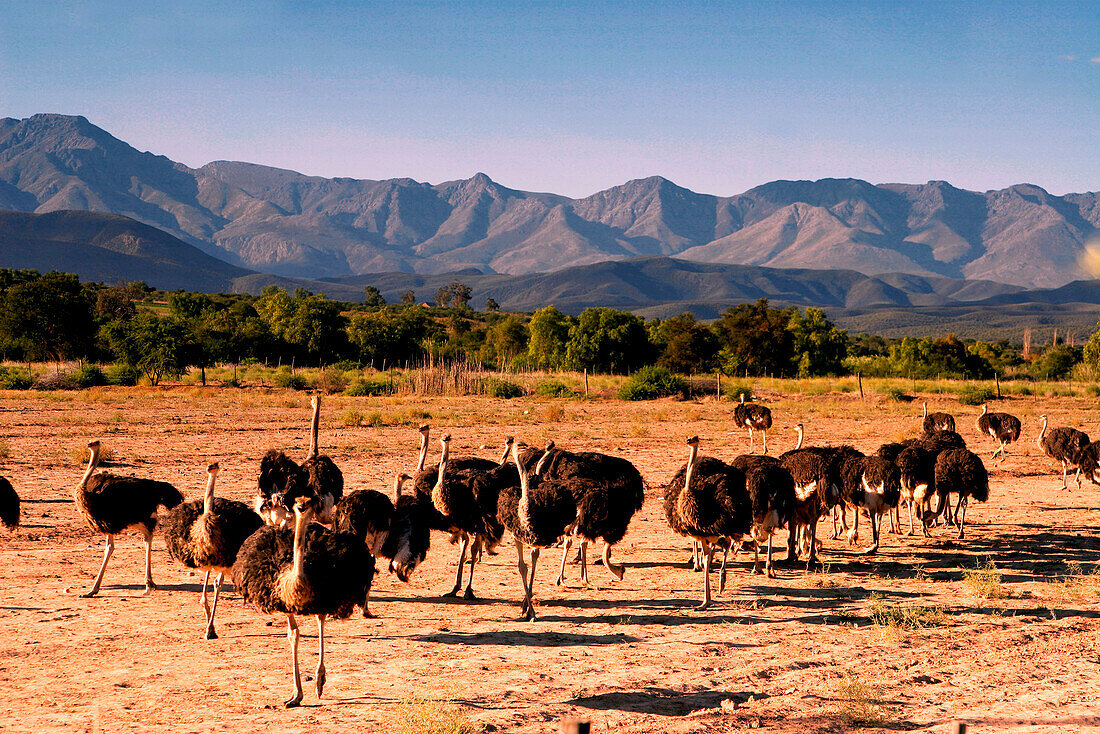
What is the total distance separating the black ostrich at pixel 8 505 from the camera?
12078 mm

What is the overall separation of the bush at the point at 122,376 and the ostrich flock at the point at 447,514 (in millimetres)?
37914

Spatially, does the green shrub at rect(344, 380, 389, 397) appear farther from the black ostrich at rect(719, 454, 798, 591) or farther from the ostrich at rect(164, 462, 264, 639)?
the ostrich at rect(164, 462, 264, 639)

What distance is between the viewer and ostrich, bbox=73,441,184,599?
10609 mm

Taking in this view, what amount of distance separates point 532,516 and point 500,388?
34553 millimetres

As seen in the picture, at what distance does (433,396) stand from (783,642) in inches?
1426

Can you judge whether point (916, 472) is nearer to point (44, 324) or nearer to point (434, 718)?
point (434, 718)

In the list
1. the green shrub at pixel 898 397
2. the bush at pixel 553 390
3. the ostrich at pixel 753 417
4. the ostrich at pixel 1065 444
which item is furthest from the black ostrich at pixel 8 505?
the green shrub at pixel 898 397

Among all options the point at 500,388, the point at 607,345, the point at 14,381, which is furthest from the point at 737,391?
the point at 14,381

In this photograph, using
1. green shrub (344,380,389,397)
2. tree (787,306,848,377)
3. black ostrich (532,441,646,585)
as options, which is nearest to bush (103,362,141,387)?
green shrub (344,380,389,397)

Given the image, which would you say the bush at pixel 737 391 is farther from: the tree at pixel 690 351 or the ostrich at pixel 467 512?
the ostrich at pixel 467 512

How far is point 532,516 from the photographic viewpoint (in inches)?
400

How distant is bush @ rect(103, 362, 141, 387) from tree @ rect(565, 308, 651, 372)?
27.5 metres

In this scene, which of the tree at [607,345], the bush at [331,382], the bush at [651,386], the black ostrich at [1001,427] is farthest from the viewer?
the tree at [607,345]

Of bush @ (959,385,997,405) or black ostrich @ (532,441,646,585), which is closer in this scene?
black ostrich @ (532,441,646,585)
